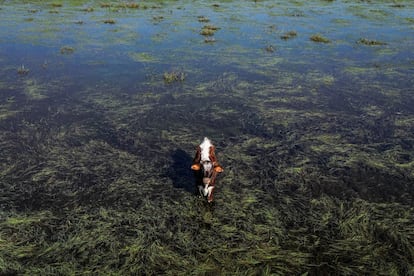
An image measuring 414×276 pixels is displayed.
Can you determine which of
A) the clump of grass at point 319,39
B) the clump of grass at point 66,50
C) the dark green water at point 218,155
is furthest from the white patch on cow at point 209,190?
the clump of grass at point 319,39

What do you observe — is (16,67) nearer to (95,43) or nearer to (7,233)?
(95,43)

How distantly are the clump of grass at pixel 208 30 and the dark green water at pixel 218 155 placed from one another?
3867 millimetres

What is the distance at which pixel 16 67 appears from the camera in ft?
56.5

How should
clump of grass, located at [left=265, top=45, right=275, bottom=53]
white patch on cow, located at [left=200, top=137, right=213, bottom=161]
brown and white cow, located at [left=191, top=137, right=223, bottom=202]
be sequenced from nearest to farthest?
brown and white cow, located at [left=191, top=137, right=223, bottom=202] → white patch on cow, located at [left=200, top=137, right=213, bottom=161] → clump of grass, located at [left=265, top=45, right=275, bottom=53]

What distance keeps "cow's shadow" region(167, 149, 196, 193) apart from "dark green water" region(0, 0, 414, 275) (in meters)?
0.05

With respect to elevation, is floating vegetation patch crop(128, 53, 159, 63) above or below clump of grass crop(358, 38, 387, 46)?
below

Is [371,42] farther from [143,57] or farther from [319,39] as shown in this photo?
[143,57]

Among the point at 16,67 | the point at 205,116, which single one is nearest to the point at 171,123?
the point at 205,116

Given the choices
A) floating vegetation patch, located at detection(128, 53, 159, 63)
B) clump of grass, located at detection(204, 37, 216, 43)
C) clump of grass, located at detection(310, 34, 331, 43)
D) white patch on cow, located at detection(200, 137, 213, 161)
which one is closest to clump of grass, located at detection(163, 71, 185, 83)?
floating vegetation patch, located at detection(128, 53, 159, 63)

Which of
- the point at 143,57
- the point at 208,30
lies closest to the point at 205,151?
the point at 143,57

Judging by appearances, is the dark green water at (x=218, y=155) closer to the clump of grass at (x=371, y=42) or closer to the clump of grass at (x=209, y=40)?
the clump of grass at (x=371, y=42)

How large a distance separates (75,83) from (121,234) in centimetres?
1050

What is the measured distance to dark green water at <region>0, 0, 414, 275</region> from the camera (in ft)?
20.9

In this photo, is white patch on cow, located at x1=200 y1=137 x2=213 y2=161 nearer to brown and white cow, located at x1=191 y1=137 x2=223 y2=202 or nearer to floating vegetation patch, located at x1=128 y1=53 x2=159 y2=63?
brown and white cow, located at x1=191 y1=137 x2=223 y2=202
